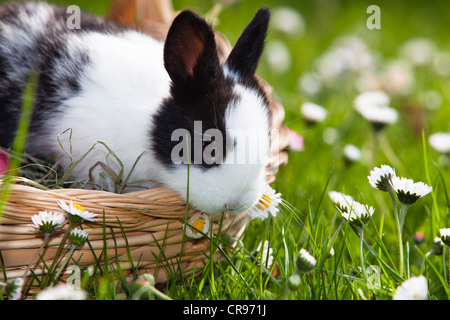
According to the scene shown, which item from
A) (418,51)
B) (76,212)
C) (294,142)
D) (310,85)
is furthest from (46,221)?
(418,51)

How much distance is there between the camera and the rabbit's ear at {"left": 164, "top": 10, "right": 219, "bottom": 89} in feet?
6.97

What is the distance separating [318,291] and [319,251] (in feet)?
0.49

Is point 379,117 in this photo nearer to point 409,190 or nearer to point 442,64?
point 409,190

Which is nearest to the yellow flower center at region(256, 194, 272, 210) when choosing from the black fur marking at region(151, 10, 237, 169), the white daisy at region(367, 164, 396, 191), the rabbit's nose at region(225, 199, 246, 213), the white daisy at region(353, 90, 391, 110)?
the rabbit's nose at region(225, 199, 246, 213)

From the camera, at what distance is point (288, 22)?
5.12 m

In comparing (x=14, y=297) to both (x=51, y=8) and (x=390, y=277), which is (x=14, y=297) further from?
(x=51, y=8)

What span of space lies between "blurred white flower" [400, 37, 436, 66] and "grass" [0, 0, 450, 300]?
0.07 meters

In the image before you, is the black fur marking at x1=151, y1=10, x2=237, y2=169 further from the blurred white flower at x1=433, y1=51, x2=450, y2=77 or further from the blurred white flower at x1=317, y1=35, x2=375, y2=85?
the blurred white flower at x1=433, y1=51, x2=450, y2=77

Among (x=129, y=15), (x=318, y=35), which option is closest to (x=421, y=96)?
(x=318, y=35)

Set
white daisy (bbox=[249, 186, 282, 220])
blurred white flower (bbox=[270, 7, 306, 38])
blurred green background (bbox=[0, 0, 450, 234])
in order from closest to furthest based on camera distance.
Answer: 1. white daisy (bbox=[249, 186, 282, 220])
2. blurred green background (bbox=[0, 0, 450, 234])
3. blurred white flower (bbox=[270, 7, 306, 38])

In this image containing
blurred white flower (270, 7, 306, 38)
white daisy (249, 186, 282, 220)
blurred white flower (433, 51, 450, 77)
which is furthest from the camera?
blurred white flower (270, 7, 306, 38)

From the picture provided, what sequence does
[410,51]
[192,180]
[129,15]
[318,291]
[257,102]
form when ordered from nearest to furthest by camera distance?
1. [318,291]
2. [192,180]
3. [257,102]
4. [129,15]
5. [410,51]

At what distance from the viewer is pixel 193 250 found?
7.10ft

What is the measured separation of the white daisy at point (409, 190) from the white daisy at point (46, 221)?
1099 millimetres
